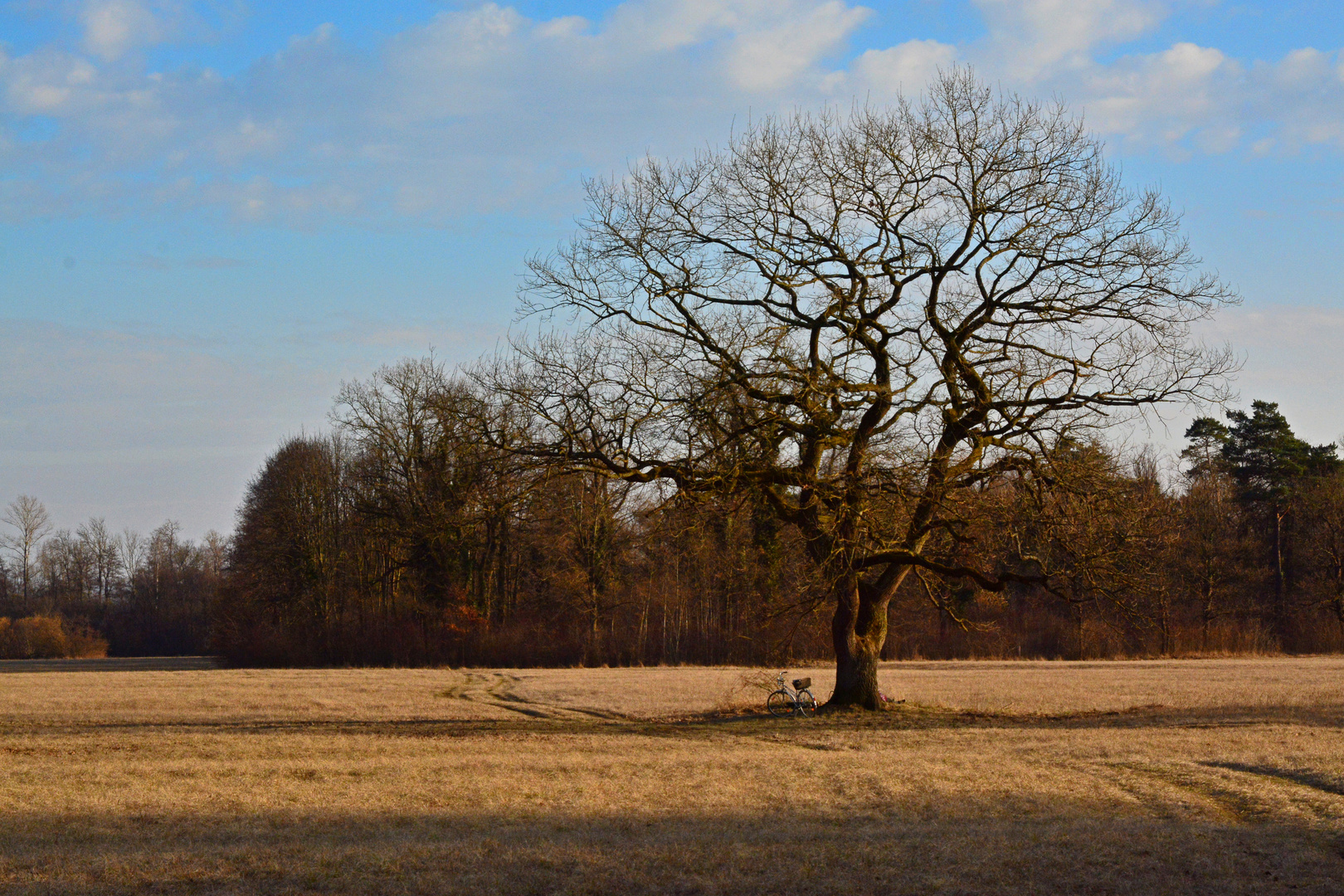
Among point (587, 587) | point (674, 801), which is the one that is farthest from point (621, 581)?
point (674, 801)

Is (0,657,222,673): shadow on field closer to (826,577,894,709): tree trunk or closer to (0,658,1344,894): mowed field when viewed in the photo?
(0,658,1344,894): mowed field

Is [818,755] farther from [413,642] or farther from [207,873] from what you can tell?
[413,642]

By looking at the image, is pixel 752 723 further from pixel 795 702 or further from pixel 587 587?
pixel 587 587

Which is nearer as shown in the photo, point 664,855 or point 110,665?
point 664,855

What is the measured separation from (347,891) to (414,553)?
42194 millimetres

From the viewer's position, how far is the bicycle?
20.3 m

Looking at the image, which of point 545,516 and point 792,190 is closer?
point 792,190

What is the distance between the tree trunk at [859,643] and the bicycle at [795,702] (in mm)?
472

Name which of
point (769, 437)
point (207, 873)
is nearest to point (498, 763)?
point (207, 873)

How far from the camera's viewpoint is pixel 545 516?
120 feet

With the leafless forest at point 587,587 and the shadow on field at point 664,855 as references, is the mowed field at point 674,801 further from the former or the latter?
the leafless forest at point 587,587

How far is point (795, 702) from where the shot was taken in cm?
2098

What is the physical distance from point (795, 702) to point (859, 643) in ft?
5.89

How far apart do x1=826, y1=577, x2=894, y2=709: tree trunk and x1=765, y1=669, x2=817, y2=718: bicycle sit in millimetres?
472
